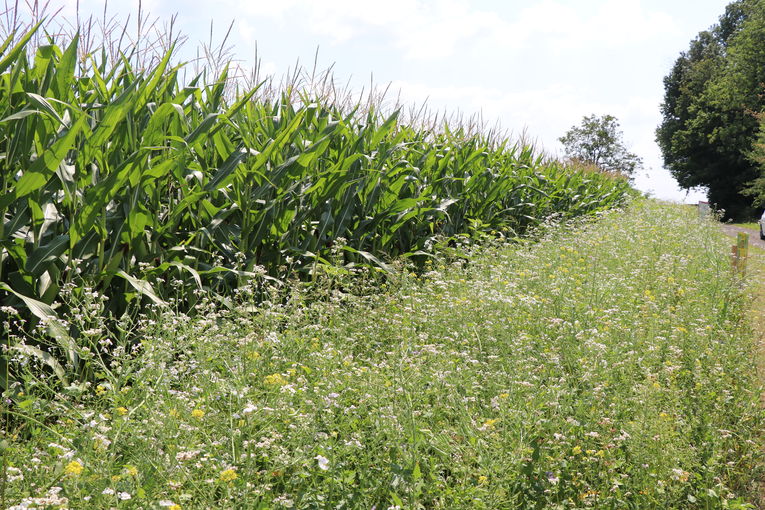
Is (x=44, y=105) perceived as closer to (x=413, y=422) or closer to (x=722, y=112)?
(x=413, y=422)

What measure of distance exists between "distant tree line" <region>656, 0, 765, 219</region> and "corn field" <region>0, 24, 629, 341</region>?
30968mm

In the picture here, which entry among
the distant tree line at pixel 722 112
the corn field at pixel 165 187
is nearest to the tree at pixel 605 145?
the distant tree line at pixel 722 112

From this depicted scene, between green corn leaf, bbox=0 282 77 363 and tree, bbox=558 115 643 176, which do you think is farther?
tree, bbox=558 115 643 176

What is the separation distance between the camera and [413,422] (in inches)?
104

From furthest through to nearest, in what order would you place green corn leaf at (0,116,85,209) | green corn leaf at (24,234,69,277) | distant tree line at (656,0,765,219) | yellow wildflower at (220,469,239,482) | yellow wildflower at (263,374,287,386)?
distant tree line at (656,0,765,219), green corn leaf at (24,234,69,277), green corn leaf at (0,116,85,209), yellow wildflower at (263,374,287,386), yellow wildflower at (220,469,239,482)

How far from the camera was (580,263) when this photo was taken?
738 centimetres

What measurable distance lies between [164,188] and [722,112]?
4400cm

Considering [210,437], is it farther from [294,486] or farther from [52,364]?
[52,364]

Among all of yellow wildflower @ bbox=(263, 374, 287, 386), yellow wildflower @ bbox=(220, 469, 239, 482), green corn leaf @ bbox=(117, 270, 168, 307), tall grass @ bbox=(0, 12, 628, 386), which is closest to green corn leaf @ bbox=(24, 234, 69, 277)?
tall grass @ bbox=(0, 12, 628, 386)

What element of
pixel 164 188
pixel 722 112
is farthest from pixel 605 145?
pixel 164 188

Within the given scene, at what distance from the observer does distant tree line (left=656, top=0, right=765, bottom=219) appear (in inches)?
1475

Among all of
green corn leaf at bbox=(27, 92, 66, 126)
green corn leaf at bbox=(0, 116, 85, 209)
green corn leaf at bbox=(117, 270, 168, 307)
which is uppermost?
green corn leaf at bbox=(27, 92, 66, 126)

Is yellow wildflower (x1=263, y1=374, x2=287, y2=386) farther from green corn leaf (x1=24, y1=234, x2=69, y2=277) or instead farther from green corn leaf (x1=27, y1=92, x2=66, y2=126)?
green corn leaf (x1=27, y1=92, x2=66, y2=126)

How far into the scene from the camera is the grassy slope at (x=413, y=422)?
93.2 inches
